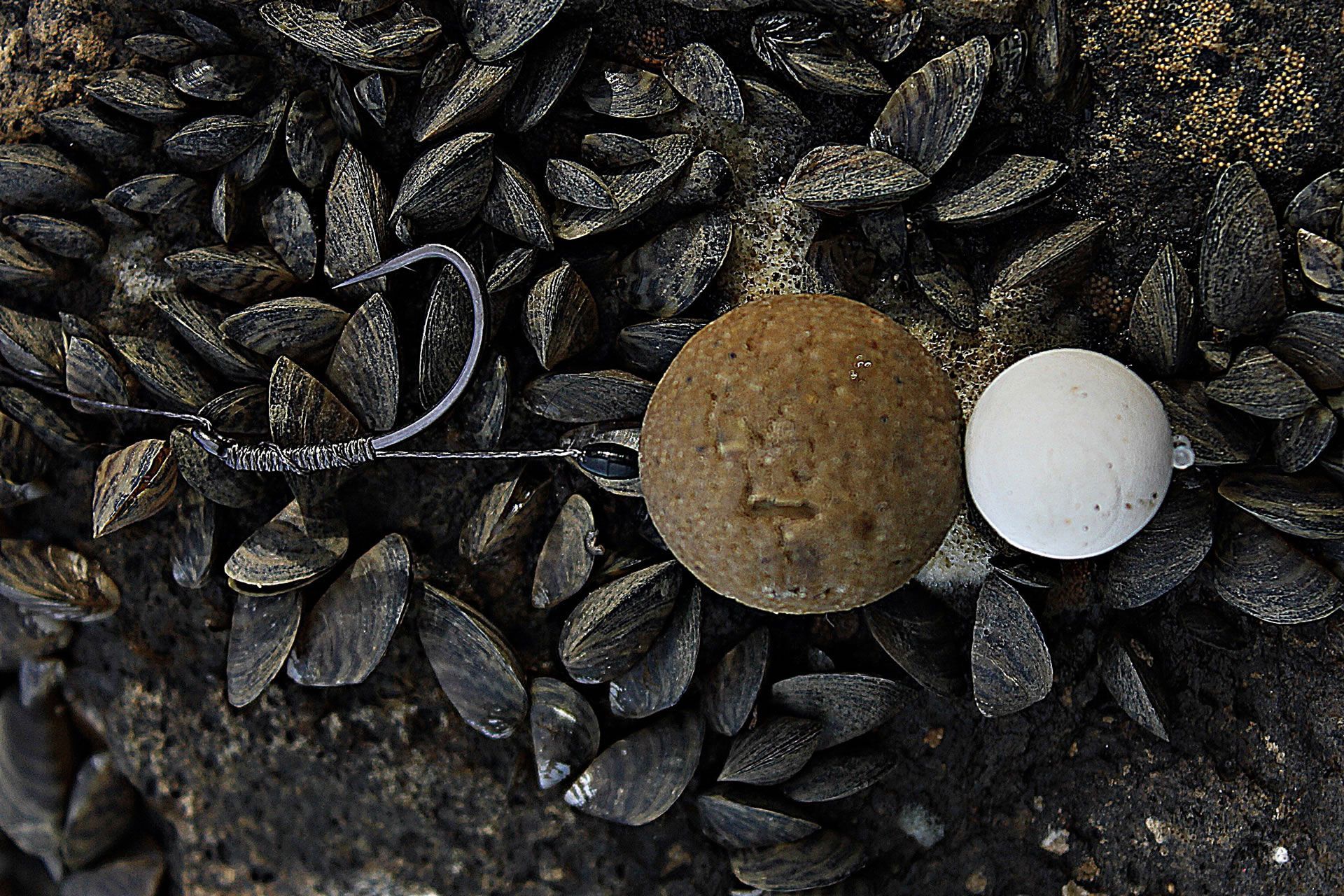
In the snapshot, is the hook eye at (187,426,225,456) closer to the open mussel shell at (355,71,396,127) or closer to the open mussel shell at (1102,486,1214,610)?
the open mussel shell at (355,71,396,127)

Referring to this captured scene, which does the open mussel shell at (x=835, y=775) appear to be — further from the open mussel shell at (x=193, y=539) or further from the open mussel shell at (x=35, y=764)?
the open mussel shell at (x=35, y=764)

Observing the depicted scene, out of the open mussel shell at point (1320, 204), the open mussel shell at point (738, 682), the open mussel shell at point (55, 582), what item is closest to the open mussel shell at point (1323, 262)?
the open mussel shell at point (1320, 204)

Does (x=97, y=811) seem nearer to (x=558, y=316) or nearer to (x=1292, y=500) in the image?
(x=558, y=316)

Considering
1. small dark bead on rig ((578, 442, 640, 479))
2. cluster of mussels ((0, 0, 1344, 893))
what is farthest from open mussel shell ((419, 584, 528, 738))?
small dark bead on rig ((578, 442, 640, 479))

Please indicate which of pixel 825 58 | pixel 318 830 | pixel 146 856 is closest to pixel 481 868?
pixel 318 830

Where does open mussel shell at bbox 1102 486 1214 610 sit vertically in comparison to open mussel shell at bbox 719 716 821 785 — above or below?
above

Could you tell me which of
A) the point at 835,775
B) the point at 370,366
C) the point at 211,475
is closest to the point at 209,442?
the point at 211,475
